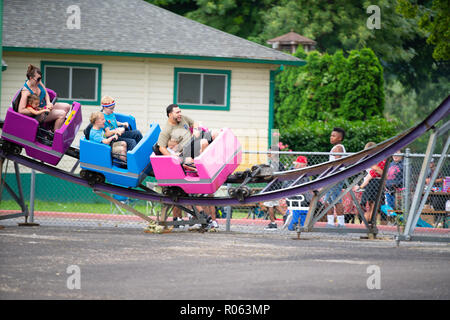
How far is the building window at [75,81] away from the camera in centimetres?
2366

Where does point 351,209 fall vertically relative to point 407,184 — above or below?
below

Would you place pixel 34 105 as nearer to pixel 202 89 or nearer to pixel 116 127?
pixel 116 127

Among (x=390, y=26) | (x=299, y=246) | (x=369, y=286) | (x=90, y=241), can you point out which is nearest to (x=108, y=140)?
(x=90, y=241)

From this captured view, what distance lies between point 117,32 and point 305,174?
13.1 meters

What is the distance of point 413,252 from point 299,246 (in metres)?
1.60

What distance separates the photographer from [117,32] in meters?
24.4

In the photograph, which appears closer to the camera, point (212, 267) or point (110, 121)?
point (212, 267)

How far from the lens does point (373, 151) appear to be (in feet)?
38.9

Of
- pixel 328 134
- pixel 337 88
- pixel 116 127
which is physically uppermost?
pixel 337 88

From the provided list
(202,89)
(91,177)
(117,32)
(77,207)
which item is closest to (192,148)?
(91,177)

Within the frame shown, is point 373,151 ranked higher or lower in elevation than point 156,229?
higher

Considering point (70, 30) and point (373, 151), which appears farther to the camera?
point (70, 30)

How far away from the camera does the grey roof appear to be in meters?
23.3

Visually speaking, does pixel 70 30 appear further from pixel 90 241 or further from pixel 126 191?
pixel 90 241
